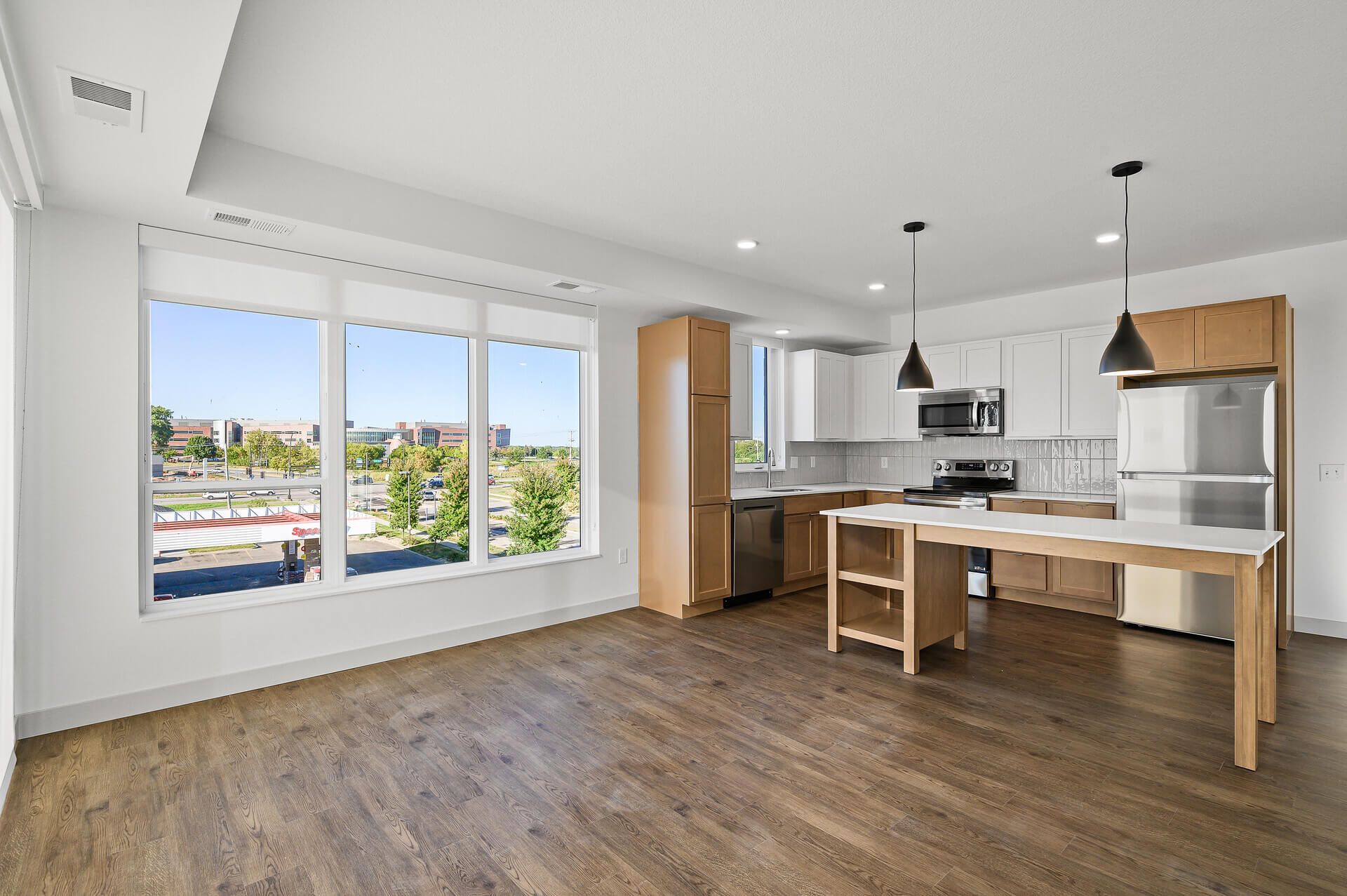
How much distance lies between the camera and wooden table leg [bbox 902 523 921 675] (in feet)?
12.2

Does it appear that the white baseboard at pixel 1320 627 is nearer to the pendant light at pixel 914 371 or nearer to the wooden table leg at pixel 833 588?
the pendant light at pixel 914 371

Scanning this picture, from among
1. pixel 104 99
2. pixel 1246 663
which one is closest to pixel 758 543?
pixel 1246 663

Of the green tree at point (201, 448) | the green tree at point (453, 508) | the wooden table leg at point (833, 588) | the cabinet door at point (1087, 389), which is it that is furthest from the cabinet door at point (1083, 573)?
the green tree at point (201, 448)

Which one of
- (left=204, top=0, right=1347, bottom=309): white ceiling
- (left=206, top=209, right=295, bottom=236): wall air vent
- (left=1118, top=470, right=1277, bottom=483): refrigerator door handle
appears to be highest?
(left=204, top=0, right=1347, bottom=309): white ceiling

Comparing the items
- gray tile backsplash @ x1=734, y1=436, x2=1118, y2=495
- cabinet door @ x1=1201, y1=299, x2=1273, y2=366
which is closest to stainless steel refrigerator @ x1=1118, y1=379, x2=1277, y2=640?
cabinet door @ x1=1201, y1=299, x2=1273, y2=366

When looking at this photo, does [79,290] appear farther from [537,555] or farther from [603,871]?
[603,871]

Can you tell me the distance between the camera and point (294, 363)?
380 cm

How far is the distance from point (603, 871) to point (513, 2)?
2.76 metres

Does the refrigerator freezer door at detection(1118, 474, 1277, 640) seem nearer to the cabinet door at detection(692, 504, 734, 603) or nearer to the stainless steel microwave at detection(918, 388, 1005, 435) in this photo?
the stainless steel microwave at detection(918, 388, 1005, 435)

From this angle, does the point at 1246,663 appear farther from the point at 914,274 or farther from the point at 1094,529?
the point at 914,274

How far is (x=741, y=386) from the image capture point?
5.99m

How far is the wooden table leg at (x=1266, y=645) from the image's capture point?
2.99 metres

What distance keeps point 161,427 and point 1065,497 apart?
6253 millimetres

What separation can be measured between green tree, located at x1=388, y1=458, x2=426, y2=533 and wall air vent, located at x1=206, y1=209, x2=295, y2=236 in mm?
1509
